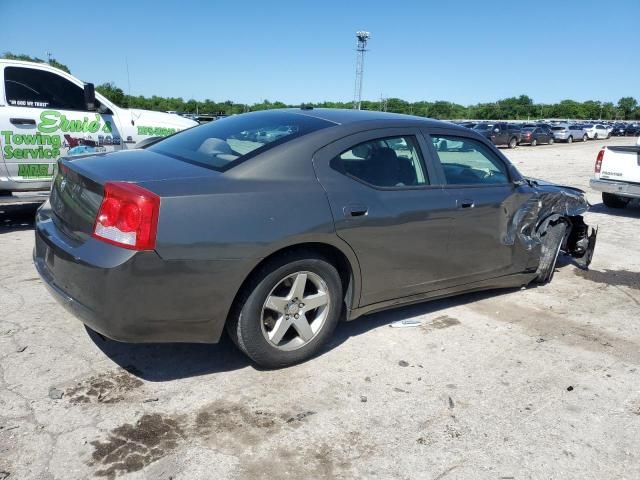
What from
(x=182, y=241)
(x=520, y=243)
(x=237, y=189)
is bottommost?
(x=520, y=243)

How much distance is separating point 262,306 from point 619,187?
27.2 feet

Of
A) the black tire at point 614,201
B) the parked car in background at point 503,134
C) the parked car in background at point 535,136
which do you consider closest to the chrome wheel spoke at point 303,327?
the black tire at point 614,201

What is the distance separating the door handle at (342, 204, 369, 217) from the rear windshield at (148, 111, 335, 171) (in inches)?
22.6

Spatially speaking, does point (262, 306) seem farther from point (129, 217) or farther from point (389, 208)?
point (389, 208)

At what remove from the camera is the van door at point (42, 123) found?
6672 mm

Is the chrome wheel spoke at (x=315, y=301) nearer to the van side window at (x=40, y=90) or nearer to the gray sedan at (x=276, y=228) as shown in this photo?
the gray sedan at (x=276, y=228)

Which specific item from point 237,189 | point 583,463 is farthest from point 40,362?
point 583,463

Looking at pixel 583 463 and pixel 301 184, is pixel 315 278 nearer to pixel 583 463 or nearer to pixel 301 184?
pixel 301 184

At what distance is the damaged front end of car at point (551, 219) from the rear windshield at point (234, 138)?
2.09 metres

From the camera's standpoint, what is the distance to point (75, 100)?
24.2ft

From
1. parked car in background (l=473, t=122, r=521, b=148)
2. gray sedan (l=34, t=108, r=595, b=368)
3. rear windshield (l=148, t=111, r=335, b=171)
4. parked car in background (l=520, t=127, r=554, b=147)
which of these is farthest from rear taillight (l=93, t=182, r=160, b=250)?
parked car in background (l=520, t=127, r=554, b=147)

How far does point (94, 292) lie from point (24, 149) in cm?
496

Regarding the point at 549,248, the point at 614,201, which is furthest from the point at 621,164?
the point at 549,248

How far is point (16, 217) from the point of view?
7535 mm
